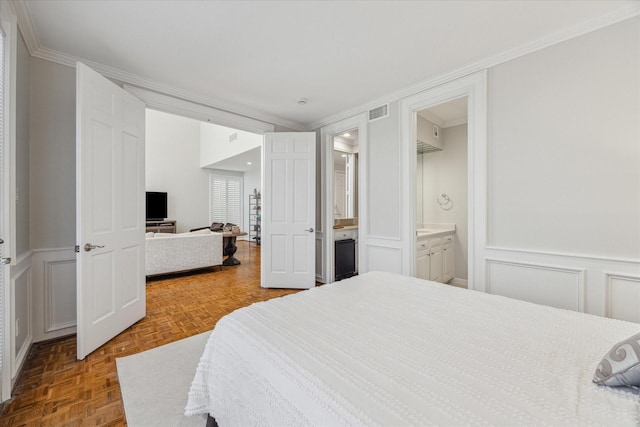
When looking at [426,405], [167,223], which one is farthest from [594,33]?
[167,223]

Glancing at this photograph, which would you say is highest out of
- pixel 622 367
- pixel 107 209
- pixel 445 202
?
pixel 445 202

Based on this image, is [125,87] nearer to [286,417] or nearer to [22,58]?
[22,58]

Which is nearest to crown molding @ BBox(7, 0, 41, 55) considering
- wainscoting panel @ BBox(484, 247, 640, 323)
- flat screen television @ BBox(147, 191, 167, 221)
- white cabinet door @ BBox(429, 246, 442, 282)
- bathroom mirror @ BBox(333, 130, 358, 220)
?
bathroom mirror @ BBox(333, 130, 358, 220)

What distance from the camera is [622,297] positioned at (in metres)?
1.85

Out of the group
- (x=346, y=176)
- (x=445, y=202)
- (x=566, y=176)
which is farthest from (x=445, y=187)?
(x=566, y=176)

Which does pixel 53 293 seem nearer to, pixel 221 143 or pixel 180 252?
pixel 180 252

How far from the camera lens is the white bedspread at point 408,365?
0.73m

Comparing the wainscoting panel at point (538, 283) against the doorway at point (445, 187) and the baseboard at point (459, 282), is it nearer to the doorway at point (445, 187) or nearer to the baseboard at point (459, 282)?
the doorway at point (445, 187)

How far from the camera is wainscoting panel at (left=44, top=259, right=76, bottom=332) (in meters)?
2.36

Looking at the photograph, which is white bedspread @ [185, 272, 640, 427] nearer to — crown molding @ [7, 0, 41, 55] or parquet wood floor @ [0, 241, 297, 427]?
parquet wood floor @ [0, 241, 297, 427]

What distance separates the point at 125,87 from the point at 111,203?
1.21 m

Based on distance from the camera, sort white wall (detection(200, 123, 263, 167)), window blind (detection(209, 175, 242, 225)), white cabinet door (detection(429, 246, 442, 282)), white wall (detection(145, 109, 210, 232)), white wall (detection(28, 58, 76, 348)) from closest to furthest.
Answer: white wall (detection(28, 58, 76, 348)), white cabinet door (detection(429, 246, 442, 282)), white wall (detection(200, 123, 263, 167)), white wall (detection(145, 109, 210, 232)), window blind (detection(209, 175, 242, 225))

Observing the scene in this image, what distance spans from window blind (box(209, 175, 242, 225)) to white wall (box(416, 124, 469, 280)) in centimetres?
676

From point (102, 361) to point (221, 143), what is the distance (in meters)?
6.25
